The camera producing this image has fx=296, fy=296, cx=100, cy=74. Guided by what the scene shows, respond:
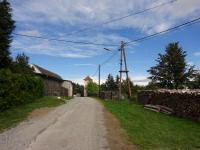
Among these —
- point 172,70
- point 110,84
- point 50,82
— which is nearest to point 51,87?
point 50,82

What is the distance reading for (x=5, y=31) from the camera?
3647cm

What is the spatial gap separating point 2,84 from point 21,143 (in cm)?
1078

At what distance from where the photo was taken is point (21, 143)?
9406 mm

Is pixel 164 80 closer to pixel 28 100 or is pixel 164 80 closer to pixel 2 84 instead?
pixel 28 100

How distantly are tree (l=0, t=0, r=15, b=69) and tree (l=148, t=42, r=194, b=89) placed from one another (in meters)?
32.5

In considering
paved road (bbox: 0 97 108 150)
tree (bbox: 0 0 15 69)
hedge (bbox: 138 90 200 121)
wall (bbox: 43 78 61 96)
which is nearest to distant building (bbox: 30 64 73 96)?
wall (bbox: 43 78 61 96)

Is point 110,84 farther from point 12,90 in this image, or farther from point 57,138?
point 57,138

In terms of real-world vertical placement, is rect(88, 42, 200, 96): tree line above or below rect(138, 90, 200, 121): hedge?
above

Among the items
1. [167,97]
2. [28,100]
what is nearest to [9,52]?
[28,100]

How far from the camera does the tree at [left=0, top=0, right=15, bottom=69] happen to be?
35406 millimetres

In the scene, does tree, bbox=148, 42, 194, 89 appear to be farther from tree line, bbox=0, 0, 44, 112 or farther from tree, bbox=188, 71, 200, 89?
tree line, bbox=0, 0, 44, 112

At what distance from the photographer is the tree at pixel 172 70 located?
5844cm

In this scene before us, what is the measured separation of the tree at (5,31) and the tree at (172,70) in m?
32.5

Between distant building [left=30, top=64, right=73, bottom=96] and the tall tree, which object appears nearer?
distant building [left=30, top=64, right=73, bottom=96]
